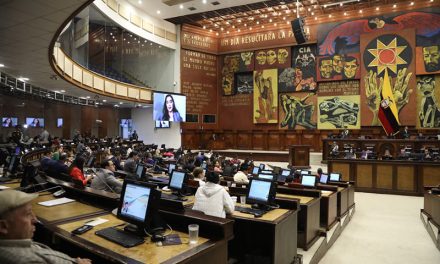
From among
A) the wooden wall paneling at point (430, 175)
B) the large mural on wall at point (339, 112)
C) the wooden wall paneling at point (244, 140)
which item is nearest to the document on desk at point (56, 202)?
the wooden wall paneling at point (430, 175)

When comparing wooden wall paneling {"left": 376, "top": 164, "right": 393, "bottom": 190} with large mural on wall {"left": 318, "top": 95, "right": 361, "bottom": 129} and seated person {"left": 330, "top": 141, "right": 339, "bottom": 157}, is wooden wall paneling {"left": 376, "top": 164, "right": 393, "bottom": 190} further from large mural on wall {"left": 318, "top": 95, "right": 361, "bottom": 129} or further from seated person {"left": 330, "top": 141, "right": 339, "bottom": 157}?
large mural on wall {"left": 318, "top": 95, "right": 361, "bottom": 129}

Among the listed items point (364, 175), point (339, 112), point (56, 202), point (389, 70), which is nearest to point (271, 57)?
point (339, 112)

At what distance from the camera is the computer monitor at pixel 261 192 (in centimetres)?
405

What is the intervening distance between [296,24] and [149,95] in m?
9.05

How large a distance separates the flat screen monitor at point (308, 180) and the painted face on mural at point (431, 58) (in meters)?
12.1

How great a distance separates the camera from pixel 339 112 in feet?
54.2

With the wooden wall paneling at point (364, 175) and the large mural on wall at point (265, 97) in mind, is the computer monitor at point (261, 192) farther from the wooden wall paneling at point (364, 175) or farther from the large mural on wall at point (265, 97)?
the large mural on wall at point (265, 97)

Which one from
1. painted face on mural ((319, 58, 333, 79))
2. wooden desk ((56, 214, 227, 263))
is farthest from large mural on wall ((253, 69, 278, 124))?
wooden desk ((56, 214, 227, 263))

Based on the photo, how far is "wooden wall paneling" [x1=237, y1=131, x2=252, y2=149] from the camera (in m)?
19.0

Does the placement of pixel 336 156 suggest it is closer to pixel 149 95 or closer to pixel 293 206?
pixel 293 206

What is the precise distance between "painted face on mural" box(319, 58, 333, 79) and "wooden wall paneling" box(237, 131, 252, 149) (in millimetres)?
5335

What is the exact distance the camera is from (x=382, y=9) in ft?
53.0

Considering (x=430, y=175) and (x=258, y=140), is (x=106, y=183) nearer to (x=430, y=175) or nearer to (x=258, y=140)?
(x=430, y=175)

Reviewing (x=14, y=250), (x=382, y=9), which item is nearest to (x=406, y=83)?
(x=382, y=9)
